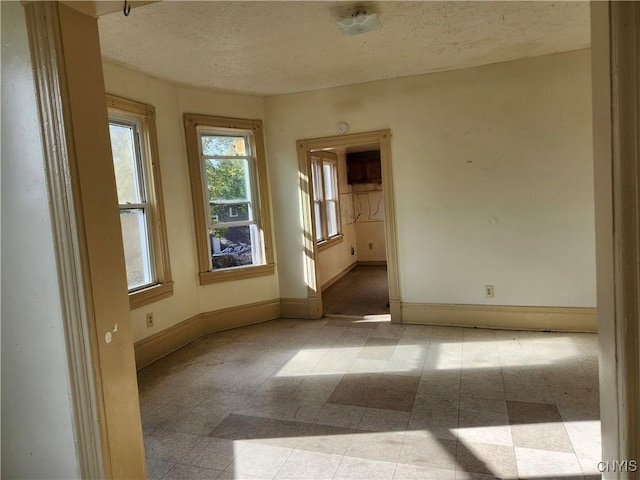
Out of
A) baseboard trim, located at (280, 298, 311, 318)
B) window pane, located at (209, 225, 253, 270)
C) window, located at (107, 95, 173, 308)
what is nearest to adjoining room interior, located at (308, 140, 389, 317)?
baseboard trim, located at (280, 298, 311, 318)

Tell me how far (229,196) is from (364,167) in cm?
384

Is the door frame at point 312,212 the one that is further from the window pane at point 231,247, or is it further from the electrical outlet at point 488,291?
the electrical outlet at point 488,291

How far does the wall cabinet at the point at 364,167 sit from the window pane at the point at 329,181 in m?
0.88

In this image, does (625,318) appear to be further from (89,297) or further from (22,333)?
(22,333)

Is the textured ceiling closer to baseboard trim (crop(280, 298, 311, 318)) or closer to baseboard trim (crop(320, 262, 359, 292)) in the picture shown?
baseboard trim (crop(280, 298, 311, 318))

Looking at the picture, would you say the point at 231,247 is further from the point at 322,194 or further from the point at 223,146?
the point at 322,194

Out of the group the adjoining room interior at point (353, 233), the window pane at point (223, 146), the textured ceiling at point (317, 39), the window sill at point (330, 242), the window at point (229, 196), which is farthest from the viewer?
the window sill at point (330, 242)

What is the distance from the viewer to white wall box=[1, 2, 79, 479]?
4.08ft

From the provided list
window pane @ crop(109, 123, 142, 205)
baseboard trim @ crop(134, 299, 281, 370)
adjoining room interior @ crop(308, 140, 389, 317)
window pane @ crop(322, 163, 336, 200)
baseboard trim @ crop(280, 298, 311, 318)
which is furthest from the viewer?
window pane @ crop(322, 163, 336, 200)

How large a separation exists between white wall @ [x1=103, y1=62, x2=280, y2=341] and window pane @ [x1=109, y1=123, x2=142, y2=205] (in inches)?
10.6

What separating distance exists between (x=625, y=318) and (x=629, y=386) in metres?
0.16

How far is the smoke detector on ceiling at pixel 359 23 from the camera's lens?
251 cm

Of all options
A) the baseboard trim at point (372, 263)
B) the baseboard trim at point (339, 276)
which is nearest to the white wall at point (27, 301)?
the baseboard trim at point (339, 276)

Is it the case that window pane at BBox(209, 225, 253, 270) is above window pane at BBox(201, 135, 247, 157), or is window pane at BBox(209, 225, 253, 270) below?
below
